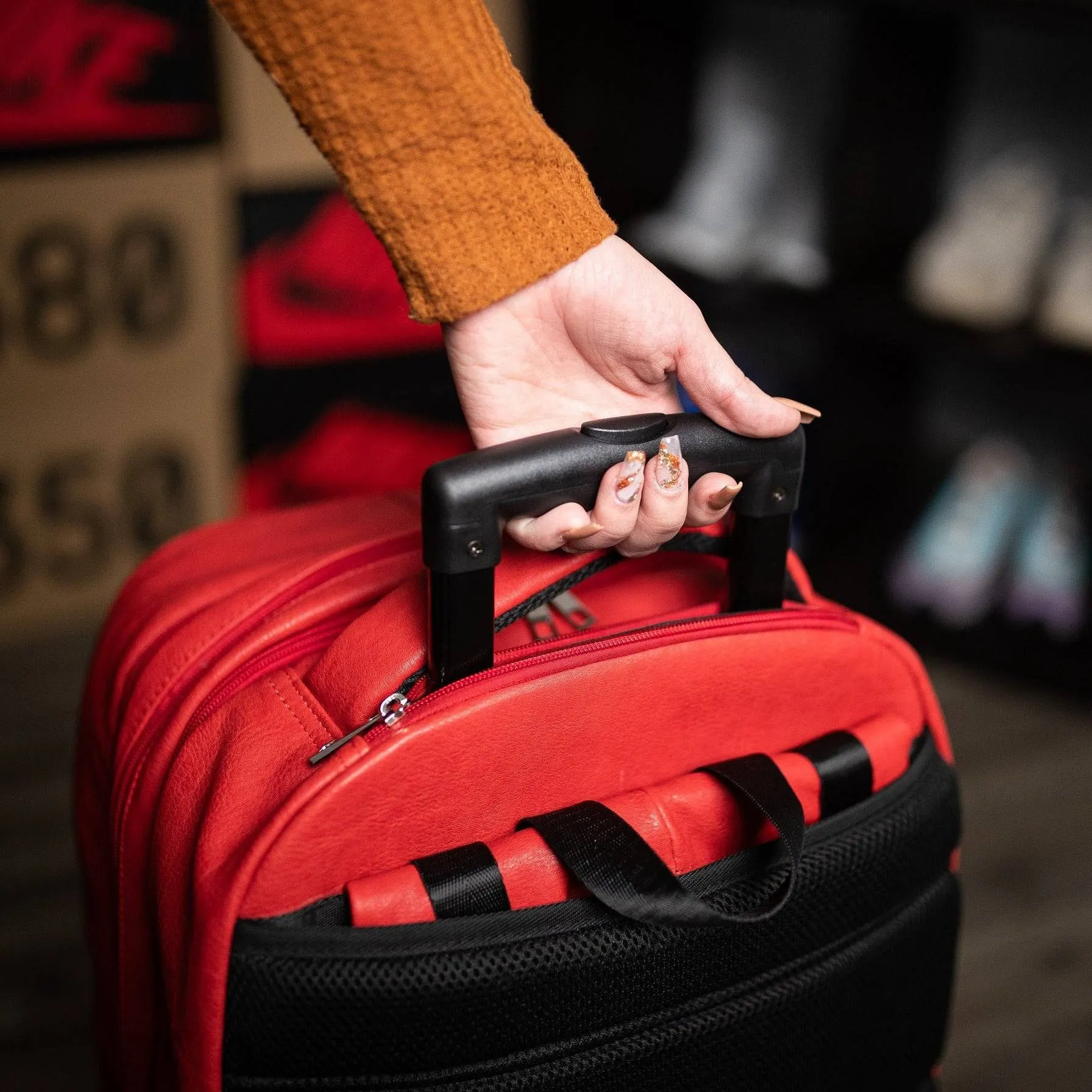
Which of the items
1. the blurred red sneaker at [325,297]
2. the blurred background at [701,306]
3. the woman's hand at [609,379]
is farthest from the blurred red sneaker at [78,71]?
the woman's hand at [609,379]

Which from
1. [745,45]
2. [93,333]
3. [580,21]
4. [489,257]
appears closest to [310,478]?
[93,333]

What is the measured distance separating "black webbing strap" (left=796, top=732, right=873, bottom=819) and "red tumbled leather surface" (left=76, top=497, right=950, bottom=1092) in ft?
0.04

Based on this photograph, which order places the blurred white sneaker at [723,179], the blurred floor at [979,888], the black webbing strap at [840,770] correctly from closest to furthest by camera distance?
the black webbing strap at [840,770] → the blurred floor at [979,888] → the blurred white sneaker at [723,179]

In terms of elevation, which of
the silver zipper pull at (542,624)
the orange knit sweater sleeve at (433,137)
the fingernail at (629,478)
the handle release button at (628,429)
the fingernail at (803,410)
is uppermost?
the orange knit sweater sleeve at (433,137)

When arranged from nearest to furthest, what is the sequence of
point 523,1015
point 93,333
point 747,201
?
1. point 523,1015
2. point 93,333
3. point 747,201

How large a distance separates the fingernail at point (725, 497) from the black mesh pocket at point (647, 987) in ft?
0.56

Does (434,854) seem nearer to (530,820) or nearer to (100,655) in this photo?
(530,820)

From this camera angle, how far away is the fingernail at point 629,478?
1.79ft

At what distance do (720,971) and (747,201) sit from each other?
1402 mm

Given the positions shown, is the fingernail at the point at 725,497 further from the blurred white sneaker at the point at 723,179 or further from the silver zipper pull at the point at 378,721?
the blurred white sneaker at the point at 723,179

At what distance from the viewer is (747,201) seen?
177cm

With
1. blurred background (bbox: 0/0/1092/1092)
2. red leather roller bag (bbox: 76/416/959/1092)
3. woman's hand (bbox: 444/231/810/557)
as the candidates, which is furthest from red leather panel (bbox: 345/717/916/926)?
blurred background (bbox: 0/0/1092/1092)

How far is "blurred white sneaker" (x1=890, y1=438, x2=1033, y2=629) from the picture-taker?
167cm

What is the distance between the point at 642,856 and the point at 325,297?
1.36m
